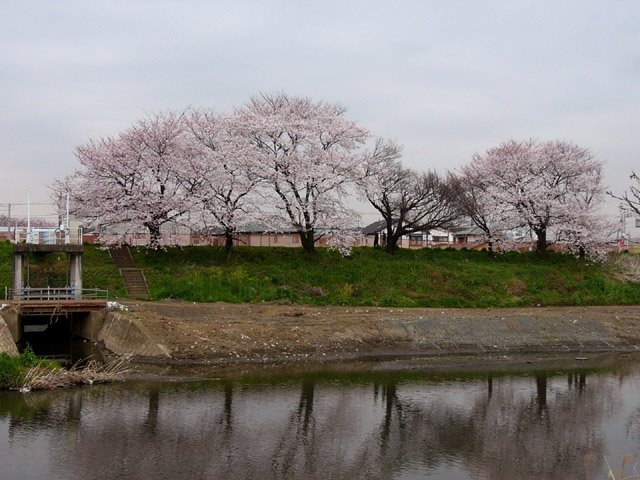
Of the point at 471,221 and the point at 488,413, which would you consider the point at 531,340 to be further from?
the point at 471,221

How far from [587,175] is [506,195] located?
21.9 ft

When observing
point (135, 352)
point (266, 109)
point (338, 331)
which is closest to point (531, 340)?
point (338, 331)

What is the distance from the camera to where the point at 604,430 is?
2075 centimetres

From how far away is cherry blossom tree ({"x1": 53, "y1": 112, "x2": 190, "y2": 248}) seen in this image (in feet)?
143

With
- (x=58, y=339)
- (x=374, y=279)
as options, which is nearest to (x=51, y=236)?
(x=58, y=339)

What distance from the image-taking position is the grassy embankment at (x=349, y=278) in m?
39.9

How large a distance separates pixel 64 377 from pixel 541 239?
37.9 metres

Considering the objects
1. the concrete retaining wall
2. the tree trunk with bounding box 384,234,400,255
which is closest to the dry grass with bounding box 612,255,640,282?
the tree trunk with bounding box 384,234,400,255

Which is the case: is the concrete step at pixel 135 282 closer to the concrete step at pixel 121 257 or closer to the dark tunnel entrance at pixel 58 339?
the concrete step at pixel 121 257

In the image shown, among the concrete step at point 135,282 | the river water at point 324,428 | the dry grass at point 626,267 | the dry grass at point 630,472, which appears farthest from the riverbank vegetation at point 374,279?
the dry grass at point 630,472

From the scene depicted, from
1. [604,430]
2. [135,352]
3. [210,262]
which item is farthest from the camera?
[210,262]

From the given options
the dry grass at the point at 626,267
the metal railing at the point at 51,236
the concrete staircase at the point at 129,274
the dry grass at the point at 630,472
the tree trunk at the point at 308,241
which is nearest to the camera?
the dry grass at the point at 630,472

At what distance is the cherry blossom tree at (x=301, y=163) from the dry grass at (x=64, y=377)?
66.3ft

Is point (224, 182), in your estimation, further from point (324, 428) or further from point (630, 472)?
point (630, 472)
